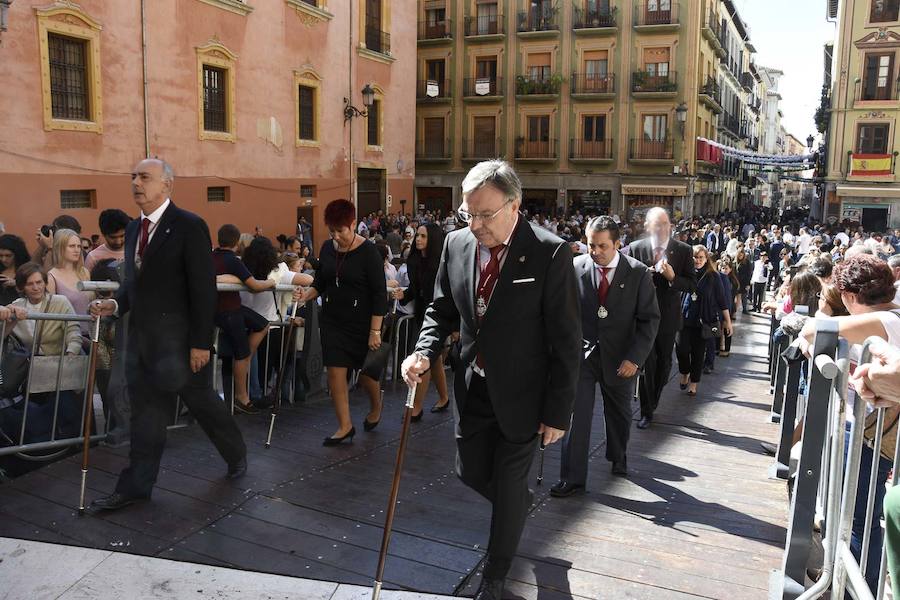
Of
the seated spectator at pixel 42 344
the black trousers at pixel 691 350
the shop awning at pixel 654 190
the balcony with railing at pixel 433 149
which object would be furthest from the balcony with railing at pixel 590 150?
the seated spectator at pixel 42 344

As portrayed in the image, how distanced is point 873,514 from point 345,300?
376 cm

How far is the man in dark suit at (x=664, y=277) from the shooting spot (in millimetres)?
7418

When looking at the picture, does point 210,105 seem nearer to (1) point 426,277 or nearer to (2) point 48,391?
(1) point 426,277

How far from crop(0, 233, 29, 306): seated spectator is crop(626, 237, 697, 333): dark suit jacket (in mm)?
5419

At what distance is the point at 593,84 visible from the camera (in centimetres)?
3712

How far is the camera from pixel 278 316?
7055mm

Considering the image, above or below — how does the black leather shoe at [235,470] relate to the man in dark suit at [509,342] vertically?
below

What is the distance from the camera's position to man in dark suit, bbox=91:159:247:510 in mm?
4480

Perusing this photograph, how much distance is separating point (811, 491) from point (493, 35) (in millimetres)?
37266

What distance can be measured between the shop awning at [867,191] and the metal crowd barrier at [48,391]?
124 ft

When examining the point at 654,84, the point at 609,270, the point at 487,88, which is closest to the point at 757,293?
the point at 609,270

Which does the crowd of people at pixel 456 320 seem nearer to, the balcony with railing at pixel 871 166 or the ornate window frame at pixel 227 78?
the ornate window frame at pixel 227 78

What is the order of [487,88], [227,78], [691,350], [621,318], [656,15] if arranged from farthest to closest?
[487,88] → [656,15] → [227,78] → [691,350] → [621,318]

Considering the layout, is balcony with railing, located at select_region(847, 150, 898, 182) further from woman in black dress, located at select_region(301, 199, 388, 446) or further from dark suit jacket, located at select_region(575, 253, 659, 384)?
woman in black dress, located at select_region(301, 199, 388, 446)
